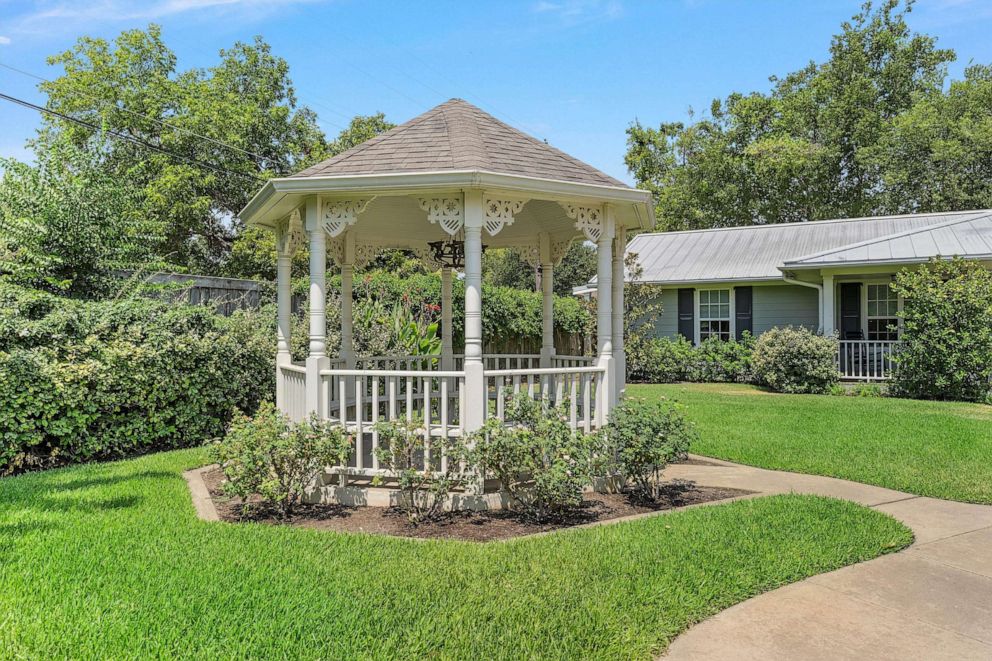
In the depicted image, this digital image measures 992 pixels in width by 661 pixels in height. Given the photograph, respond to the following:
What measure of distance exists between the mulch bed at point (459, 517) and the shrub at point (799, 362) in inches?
363

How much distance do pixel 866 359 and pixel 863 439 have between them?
693cm

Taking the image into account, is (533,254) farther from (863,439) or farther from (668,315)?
(668,315)

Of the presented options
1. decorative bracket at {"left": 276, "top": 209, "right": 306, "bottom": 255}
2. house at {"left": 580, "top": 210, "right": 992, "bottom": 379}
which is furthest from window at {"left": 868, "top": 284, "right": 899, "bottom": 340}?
decorative bracket at {"left": 276, "top": 209, "right": 306, "bottom": 255}

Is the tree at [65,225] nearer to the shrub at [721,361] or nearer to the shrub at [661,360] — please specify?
the shrub at [661,360]

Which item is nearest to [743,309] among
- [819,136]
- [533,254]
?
[533,254]

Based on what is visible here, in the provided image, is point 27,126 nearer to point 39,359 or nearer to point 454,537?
point 39,359

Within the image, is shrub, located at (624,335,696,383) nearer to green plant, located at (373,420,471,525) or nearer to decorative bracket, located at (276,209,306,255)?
decorative bracket, located at (276,209,306,255)

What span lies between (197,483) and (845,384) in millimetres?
13124

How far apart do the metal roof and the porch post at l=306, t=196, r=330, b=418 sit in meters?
12.0

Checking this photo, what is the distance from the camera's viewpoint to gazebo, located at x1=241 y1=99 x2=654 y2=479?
212 inches

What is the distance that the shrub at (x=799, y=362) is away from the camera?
13891 mm

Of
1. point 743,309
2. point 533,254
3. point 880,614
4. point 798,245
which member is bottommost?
point 880,614

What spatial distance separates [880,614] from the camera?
336 centimetres

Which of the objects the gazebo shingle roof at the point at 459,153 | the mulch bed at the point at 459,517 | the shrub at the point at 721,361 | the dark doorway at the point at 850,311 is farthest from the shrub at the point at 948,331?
the gazebo shingle roof at the point at 459,153
